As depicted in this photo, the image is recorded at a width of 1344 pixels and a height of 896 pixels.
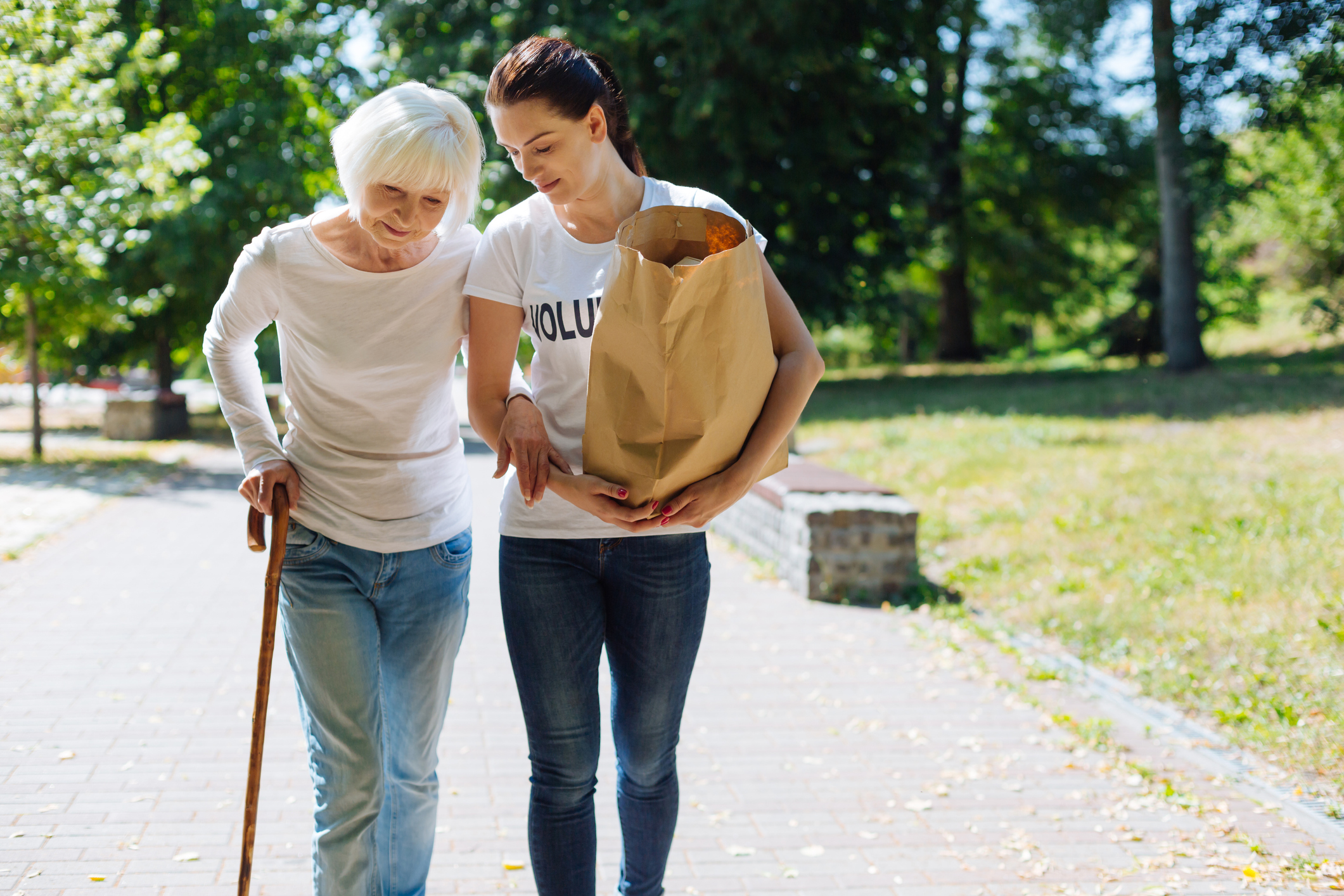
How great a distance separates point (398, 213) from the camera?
2301 millimetres

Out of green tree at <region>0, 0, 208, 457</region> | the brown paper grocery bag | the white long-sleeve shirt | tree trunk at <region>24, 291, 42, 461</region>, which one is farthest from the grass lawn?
tree trunk at <region>24, 291, 42, 461</region>

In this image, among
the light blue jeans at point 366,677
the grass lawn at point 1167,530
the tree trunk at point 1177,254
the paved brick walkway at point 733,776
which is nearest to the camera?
the light blue jeans at point 366,677

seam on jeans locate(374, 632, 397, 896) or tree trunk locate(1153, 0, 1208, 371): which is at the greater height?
tree trunk locate(1153, 0, 1208, 371)

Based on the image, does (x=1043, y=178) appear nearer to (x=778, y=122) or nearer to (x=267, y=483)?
(x=778, y=122)

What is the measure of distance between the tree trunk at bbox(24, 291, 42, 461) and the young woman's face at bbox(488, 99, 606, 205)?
1313 centimetres

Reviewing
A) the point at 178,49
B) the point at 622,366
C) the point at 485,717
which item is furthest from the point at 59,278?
the point at 622,366

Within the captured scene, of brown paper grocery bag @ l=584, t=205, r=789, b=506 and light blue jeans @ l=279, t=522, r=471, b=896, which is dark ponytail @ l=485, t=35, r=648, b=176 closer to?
brown paper grocery bag @ l=584, t=205, r=789, b=506

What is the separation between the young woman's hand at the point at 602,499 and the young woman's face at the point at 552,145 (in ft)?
1.93

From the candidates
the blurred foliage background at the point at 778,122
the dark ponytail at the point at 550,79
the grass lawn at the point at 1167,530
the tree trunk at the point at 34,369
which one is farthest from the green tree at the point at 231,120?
the dark ponytail at the point at 550,79

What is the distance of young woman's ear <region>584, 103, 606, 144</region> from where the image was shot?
2309 millimetres

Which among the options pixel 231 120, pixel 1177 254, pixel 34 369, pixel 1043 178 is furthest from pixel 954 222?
pixel 34 369

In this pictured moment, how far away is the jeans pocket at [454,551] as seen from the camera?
8.52ft

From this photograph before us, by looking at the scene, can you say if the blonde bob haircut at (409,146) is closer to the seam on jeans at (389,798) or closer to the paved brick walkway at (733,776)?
the seam on jeans at (389,798)

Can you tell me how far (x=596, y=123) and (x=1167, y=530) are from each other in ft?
20.2
